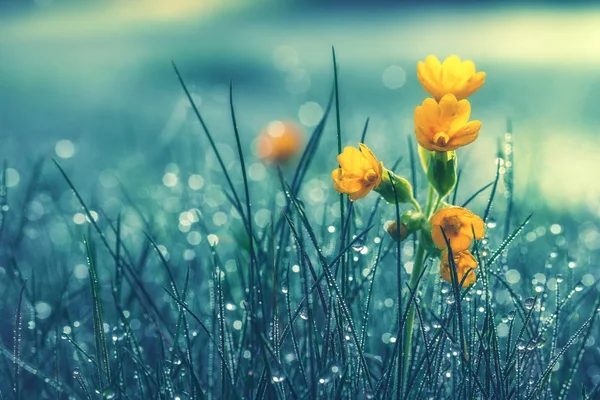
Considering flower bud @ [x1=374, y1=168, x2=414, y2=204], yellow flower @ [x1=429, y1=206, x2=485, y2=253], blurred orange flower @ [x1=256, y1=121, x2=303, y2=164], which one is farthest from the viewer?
blurred orange flower @ [x1=256, y1=121, x2=303, y2=164]

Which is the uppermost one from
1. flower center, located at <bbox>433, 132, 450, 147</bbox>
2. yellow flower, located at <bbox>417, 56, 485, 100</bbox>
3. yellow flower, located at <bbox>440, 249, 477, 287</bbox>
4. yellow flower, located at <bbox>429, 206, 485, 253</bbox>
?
yellow flower, located at <bbox>417, 56, 485, 100</bbox>

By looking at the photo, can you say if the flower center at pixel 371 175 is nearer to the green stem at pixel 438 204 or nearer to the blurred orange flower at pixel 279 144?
the green stem at pixel 438 204

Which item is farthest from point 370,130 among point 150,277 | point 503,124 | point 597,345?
point 597,345

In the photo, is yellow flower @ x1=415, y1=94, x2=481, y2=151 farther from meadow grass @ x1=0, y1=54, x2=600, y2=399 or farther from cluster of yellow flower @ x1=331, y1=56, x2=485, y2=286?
meadow grass @ x1=0, y1=54, x2=600, y2=399

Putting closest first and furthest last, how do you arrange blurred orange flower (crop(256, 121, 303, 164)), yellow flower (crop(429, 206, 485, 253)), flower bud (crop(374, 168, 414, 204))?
yellow flower (crop(429, 206, 485, 253))
flower bud (crop(374, 168, 414, 204))
blurred orange flower (crop(256, 121, 303, 164))

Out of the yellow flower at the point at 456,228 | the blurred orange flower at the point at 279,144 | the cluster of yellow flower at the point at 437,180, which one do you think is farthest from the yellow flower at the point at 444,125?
the blurred orange flower at the point at 279,144

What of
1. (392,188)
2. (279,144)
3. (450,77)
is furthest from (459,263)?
(279,144)

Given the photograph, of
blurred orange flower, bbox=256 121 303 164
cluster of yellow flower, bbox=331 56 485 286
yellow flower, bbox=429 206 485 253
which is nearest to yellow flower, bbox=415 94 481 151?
cluster of yellow flower, bbox=331 56 485 286

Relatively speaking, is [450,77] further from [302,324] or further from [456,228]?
[302,324]
